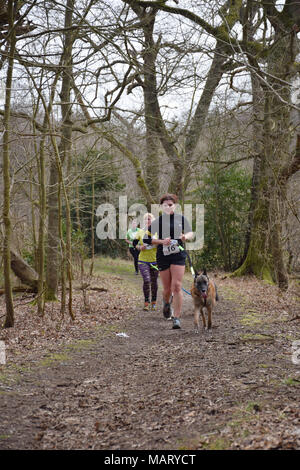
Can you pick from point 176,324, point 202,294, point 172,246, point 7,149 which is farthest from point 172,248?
point 7,149

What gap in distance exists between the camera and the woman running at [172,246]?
8.87m

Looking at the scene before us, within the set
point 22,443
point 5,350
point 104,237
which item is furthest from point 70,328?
point 104,237

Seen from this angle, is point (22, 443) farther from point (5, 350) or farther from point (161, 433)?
point (5, 350)

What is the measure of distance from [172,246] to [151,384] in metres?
3.52

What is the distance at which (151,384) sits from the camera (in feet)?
18.7

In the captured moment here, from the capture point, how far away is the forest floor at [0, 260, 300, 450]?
12.9 ft

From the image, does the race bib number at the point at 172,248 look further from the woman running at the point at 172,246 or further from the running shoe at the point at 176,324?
the running shoe at the point at 176,324

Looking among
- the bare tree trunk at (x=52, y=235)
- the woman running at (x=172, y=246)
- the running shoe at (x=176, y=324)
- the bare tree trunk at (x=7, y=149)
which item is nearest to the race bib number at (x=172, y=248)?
the woman running at (x=172, y=246)

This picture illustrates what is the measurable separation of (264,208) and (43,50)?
9.67m

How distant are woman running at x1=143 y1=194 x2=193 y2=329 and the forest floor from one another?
771 mm

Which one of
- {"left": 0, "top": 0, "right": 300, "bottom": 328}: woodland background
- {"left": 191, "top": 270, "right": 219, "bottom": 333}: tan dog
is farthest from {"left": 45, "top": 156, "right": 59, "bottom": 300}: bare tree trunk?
{"left": 191, "top": 270, "right": 219, "bottom": 333}: tan dog

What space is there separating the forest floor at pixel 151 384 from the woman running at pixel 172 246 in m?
0.77

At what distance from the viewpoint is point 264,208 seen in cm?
1703

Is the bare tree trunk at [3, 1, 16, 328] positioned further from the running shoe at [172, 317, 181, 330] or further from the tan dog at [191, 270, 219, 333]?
the tan dog at [191, 270, 219, 333]
